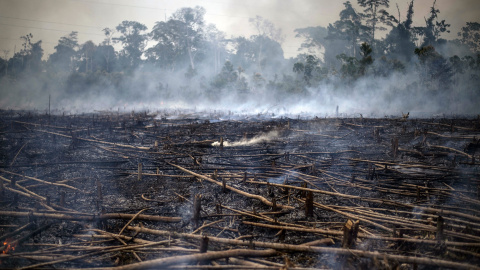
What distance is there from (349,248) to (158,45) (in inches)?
1780

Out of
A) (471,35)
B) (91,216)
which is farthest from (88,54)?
(471,35)

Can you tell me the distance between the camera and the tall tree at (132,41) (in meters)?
45.5

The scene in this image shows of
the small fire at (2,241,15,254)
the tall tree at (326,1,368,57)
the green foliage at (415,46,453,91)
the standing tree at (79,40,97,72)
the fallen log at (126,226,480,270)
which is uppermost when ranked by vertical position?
the tall tree at (326,1,368,57)

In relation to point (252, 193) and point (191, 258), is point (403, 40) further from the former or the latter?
point (191, 258)

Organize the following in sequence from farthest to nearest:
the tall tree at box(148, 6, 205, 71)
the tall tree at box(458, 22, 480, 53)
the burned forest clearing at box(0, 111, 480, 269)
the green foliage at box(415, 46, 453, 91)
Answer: the tall tree at box(148, 6, 205, 71)
the tall tree at box(458, 22, 480, 53)
the green foliage at box(415, 46, 453, 91)
the burned forest clearing at box(0, 111, 480, 269)

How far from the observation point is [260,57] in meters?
48.5

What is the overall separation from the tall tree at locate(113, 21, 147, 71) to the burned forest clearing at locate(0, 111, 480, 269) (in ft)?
116

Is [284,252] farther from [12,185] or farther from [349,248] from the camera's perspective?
[12,185]

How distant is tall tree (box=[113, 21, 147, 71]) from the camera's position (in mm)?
45531

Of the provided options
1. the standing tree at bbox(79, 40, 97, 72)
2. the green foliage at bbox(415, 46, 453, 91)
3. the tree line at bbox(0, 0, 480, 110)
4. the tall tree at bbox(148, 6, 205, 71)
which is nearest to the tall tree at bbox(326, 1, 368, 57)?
the tree line at bbox(0, 0, 480, 110)

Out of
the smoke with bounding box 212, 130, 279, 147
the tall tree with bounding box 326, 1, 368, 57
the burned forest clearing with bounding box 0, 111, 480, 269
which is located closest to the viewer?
the burned forest clearing with bounding box 0, 111, 480, 269

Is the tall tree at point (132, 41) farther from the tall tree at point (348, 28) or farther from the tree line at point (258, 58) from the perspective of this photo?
the tall tree at point (348, 28)

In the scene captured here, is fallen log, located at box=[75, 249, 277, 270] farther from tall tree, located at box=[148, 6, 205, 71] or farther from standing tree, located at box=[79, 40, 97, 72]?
standing tree, located at box=[79, 40, 97, 72]

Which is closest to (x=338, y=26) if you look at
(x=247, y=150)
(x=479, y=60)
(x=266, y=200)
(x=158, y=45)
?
(x=479, y=60)
